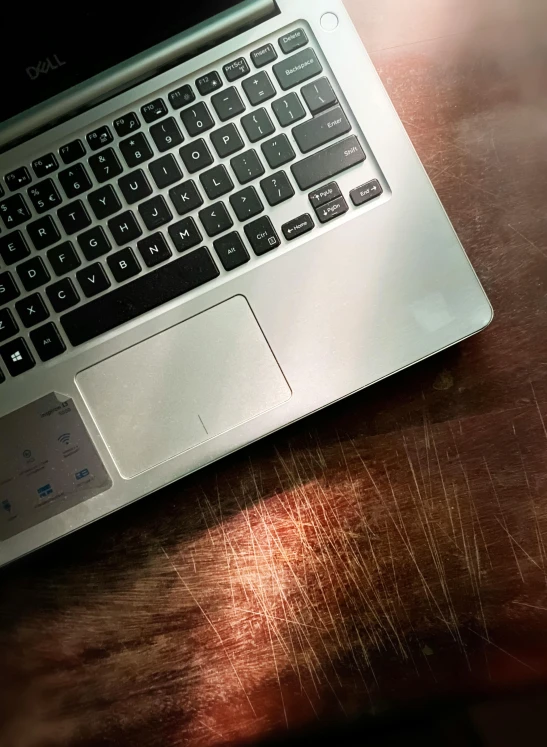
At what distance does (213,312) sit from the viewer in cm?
45

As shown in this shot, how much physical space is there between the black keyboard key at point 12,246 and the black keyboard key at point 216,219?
14cm

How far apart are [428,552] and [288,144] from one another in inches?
13.4

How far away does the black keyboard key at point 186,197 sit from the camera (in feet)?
1.44

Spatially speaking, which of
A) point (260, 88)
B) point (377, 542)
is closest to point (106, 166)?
point (260, 88)

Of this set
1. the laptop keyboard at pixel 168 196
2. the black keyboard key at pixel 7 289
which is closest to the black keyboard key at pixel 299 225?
the laptop keyboard at pixel 168 196

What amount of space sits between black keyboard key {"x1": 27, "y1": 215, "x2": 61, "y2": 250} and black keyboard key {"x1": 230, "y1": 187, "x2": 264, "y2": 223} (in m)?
0.14

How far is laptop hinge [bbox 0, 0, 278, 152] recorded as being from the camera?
1.43 feet

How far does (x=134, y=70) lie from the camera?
446 mm

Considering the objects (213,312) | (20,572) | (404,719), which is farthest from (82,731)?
(213,312)

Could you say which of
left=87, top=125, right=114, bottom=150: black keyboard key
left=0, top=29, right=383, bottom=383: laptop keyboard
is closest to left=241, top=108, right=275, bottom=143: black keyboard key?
left=0, top=29, right=383, bottom=383: laptop keyboard

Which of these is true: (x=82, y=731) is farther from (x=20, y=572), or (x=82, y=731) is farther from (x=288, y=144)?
(x=288, y=144)

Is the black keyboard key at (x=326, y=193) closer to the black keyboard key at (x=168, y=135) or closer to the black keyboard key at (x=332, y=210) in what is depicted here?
the black keyboard key at (x=332, y=210)

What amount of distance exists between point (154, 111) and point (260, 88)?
3.2 inches

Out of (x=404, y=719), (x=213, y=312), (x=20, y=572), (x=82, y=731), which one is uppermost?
(x=213, y=312)
